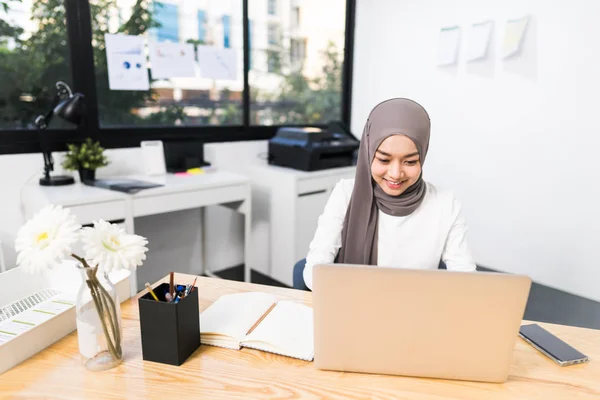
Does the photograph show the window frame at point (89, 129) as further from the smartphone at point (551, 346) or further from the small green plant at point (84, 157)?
the smartphone at point (551, 346)

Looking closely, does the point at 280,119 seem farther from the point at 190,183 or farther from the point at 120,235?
the point at 120,235

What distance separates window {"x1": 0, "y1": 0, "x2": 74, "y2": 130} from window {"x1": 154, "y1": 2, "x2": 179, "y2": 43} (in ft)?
1.71

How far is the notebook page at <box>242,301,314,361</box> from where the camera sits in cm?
93

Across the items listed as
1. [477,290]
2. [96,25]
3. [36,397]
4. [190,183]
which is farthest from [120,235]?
[96,25]

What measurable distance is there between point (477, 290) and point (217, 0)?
2755mm

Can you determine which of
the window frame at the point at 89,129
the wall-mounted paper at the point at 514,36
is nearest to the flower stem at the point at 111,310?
the window frame at the point at 89,129

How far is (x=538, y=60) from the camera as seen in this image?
2.62m

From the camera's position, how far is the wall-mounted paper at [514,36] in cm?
263

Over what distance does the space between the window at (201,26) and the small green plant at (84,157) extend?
3.39ft

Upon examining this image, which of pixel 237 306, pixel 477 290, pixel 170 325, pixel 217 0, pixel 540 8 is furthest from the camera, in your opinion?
pixel 217 0

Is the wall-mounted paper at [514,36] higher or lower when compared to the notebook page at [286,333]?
higher

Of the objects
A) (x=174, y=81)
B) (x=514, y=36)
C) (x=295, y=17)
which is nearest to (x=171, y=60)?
(x=174, y=81)

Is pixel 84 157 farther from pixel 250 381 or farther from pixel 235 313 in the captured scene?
pixel 250 381

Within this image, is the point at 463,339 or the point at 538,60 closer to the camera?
the point at 463,339
